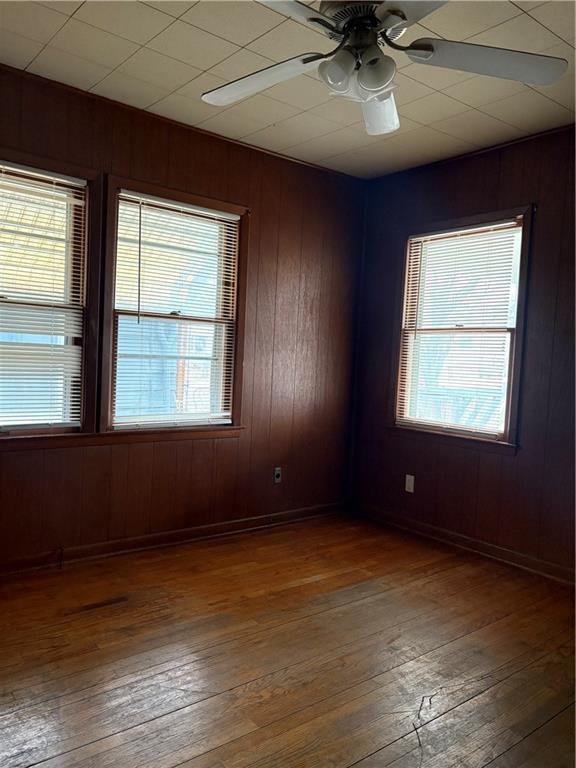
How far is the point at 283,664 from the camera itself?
92.6 inches

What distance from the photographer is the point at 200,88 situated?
303 centimetres

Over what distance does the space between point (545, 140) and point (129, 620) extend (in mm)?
3639

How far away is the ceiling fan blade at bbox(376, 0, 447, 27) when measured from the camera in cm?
166

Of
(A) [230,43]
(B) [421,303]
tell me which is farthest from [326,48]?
(B) [421,303]

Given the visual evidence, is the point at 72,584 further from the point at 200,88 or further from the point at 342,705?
the point at 200,88

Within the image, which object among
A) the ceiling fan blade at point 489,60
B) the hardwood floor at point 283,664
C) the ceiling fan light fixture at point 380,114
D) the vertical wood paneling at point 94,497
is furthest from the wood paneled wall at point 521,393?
the vertical wood paneling at point 94,497

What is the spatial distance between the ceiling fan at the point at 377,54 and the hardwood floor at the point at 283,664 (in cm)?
228

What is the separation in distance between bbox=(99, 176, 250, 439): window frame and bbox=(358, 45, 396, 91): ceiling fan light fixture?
1.88m

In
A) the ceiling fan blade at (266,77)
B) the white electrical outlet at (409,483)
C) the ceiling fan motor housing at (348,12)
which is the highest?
the ceiling fan motor housing at (348,12)

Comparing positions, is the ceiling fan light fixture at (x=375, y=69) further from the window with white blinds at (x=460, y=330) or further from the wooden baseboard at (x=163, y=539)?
the wooden baseboard at (x=163, y=539)

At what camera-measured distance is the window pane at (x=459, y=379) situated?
3705 mm

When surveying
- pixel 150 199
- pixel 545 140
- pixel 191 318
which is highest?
pixel 545 140

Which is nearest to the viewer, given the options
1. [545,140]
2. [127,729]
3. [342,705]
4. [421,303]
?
[127,729]

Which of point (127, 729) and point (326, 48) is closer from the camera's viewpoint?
point (127, 729)
